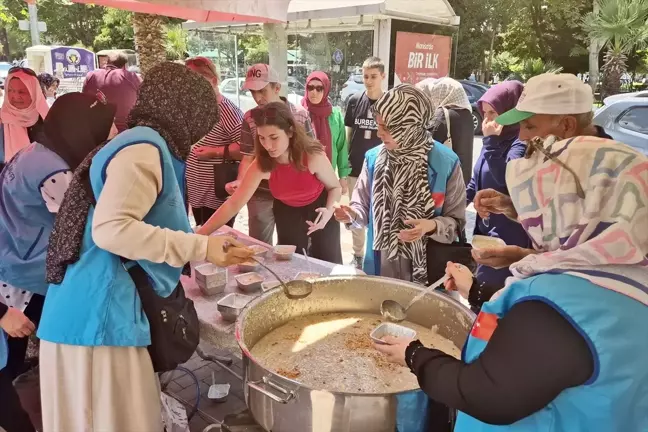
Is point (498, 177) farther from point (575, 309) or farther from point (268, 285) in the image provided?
point (575, 309)

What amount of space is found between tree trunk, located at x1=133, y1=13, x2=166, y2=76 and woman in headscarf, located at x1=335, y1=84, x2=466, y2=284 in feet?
11.5

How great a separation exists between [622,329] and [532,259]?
0.18m

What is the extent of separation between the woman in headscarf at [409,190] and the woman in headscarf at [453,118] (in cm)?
117

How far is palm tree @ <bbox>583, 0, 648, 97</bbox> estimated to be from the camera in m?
13.7

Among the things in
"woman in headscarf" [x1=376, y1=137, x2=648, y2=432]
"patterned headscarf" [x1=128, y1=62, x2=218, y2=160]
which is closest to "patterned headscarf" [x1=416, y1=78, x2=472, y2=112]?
"patterned headscarf" [x1=128, y1=62, x2=218, y2=160]

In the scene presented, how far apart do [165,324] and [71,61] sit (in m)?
13.5

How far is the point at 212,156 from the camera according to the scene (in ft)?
11.6

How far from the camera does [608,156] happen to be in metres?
0.86

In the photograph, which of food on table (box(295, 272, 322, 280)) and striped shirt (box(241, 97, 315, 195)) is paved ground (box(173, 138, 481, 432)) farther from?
striped shirt (box(241, 97, 315, 195))

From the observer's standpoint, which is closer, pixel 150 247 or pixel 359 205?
pixel 150 247

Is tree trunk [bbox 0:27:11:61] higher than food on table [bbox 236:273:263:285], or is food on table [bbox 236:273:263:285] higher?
tree trunk [bbox 0:27:11:61]

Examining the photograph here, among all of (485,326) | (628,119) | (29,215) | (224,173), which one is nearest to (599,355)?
(485,326)

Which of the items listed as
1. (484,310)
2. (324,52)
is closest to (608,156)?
(484,310)

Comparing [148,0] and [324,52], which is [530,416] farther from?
[324,52]
